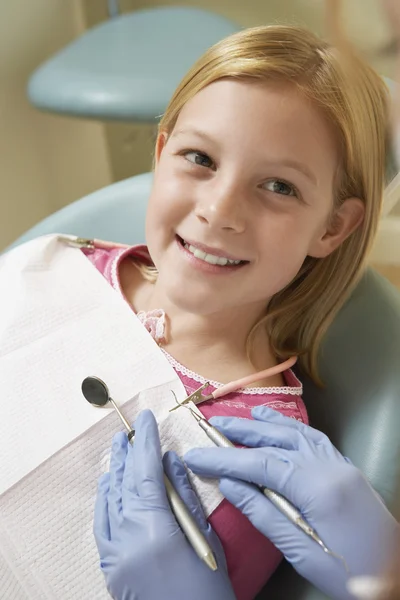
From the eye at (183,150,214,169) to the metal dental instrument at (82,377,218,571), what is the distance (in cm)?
35

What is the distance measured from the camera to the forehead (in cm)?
82

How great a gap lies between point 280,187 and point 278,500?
1.38 ft

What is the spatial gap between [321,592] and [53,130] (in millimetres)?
1557

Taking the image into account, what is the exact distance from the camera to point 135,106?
148 centimetres

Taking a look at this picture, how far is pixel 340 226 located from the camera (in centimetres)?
97

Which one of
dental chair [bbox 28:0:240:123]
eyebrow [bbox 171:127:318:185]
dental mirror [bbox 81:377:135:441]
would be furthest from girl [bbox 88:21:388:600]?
dental chair [bbox 28:0:240:123]

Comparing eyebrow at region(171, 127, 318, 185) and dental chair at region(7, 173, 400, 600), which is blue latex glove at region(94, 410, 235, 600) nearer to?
dental chair at region(7, 173, 400, 600)

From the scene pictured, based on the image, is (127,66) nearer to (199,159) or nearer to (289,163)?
(199,159)

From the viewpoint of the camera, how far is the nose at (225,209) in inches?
32.2

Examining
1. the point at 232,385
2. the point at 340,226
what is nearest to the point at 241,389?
the point at 232,385

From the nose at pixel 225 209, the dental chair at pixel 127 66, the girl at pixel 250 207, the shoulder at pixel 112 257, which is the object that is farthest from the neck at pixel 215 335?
the dental chair at pixel 127 66

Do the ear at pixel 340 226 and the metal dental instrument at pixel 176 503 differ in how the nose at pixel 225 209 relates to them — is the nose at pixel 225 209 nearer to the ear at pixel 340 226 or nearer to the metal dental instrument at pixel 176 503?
the ear at pixel 340 226

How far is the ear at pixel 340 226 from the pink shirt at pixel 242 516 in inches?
8.4

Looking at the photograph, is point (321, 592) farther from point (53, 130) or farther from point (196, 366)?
point (53, 130)
